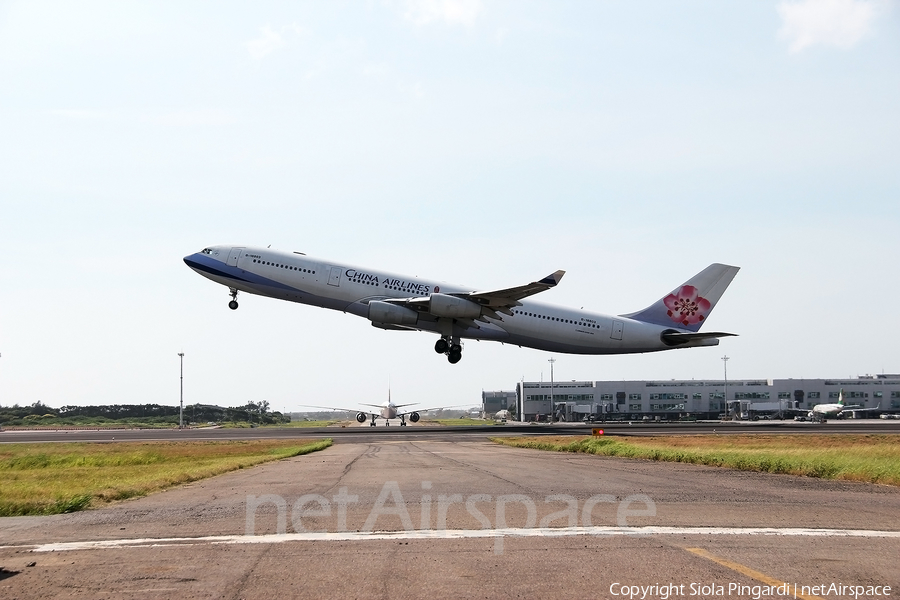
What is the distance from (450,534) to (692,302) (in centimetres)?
5642

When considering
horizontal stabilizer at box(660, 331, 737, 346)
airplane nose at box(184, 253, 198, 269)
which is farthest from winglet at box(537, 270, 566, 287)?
airplane nose at box(184, 253, 198, 269)

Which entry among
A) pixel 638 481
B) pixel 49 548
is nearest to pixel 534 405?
pixel 638 481

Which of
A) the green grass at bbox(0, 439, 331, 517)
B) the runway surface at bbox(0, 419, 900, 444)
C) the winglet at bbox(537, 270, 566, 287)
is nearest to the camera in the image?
the green grass at bbox(0, 439, 331, 517)

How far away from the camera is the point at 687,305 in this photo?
62.8 meters

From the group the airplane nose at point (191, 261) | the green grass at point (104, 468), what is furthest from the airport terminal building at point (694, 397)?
the green grass at point (104, 468)

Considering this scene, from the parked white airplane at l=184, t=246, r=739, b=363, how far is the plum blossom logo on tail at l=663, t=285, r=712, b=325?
2778 millimetres

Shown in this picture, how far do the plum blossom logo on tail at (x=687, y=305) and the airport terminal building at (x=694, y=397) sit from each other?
5701cm

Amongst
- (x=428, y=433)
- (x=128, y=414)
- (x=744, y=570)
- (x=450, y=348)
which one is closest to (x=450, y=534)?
(x=744, y=570)

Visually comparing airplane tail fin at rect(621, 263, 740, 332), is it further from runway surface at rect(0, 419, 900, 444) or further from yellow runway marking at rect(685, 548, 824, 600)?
yellow runway marking at rect(685, 548, 824, 600)

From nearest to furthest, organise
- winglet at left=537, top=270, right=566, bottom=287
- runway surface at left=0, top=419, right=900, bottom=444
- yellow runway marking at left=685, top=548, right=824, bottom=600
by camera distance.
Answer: yellow runway marking at left=685, top=548, right=824, bottom=600 → winglet at left=537, top=270, right=566, bottom=287 → runway surface at left=0, top=419, right=900, bottom=444

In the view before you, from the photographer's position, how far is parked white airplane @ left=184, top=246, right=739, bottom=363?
5094cm

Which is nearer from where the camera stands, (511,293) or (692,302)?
(511,293)

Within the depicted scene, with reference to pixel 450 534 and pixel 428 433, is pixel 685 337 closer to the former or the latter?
pixel 428 433

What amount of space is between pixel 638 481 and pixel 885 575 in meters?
10.0
